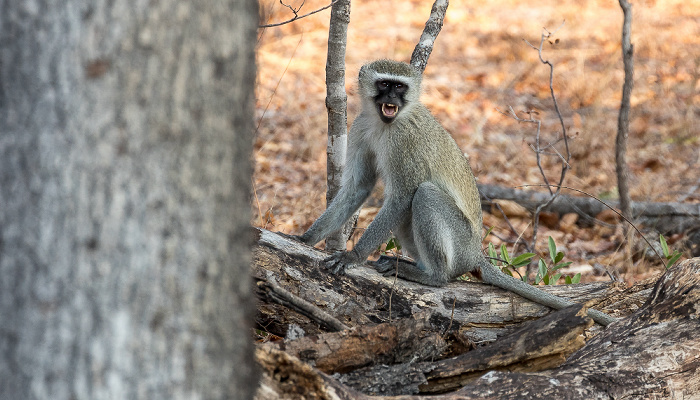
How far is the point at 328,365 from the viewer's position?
Result: 9.21 feet

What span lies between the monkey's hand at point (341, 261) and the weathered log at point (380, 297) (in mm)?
41

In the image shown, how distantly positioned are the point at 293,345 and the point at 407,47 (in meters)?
9.40

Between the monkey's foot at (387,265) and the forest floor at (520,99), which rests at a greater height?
the forest floor at (520,99)

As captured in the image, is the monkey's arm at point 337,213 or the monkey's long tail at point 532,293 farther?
the monkey's arm at point 337,213

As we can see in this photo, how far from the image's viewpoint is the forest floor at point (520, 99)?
701 cm

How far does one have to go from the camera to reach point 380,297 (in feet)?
12.4

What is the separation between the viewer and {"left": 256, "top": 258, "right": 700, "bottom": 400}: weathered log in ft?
7.82

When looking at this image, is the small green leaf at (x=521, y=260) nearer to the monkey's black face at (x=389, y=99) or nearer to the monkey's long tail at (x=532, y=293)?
the monkey's long tail at (x=532, y=293)

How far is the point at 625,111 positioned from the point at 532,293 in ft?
9.89

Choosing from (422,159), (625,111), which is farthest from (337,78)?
(625,111)

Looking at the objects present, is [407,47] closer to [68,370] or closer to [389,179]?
[389,179]

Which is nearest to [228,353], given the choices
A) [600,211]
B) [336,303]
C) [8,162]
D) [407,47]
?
[8,162]

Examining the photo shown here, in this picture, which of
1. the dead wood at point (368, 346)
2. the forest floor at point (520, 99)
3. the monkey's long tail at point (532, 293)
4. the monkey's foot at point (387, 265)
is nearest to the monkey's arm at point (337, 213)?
the monkey's foot at point (387, 265)

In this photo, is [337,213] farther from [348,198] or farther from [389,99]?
[389,99]
